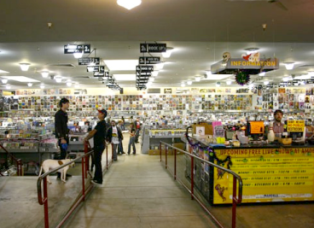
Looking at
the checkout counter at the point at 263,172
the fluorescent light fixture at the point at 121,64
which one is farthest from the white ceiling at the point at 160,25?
the checkout counter at the point at 263,172

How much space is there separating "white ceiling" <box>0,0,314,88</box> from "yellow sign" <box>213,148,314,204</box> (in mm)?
3203

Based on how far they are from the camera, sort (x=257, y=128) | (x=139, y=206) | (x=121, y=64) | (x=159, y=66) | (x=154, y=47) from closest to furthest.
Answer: (x=139, y=206) < (x=257, y=128) < (x=154, y=47) < (x=121, y=64) < (x=159, y=66)

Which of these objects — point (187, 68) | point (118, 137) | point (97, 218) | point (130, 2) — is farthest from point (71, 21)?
point (187, 68)

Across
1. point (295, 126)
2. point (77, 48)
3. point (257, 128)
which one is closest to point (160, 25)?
point (77, 48)

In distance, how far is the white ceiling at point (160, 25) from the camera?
6188 millimetres

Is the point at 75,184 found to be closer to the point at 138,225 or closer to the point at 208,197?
the point at 138,225

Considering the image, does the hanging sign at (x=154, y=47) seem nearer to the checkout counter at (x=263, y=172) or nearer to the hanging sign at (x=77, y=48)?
the hanging sign at (x=77, y=48)

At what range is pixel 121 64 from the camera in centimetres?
1385

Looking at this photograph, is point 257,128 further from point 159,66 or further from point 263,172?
point 159,66

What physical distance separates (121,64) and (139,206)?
32.0ft

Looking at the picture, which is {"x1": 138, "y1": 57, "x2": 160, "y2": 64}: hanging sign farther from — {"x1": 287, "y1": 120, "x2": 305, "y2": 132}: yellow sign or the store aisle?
{"x1": 287, "y1": 120, "x2": 305, "y2": 132}: yellow sign

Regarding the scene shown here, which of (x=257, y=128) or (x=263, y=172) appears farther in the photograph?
(x=257, y=128)

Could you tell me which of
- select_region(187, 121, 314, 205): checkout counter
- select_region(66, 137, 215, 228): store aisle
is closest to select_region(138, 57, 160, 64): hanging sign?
select_region(66, 137, 215, 228): store aisle

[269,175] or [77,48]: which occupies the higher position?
[77,48]
